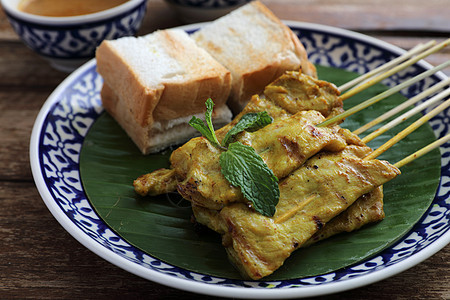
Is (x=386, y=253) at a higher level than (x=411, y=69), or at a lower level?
lower

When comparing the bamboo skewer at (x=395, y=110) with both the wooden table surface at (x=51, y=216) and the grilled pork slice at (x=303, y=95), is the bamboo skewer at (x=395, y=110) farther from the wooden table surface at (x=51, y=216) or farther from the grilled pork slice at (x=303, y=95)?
the wooden table surface at (x=51, y=216)

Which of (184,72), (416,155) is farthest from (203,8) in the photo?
(416,155)

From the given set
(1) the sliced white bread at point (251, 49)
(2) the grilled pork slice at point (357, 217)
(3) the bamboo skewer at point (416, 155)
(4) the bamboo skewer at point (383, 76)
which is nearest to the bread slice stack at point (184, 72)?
(1) the sliced white bread at point (251, 49)

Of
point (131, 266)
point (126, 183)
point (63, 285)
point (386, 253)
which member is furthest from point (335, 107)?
point (63, 285)

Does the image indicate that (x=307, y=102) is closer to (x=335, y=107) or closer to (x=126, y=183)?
(x=335, y=107)

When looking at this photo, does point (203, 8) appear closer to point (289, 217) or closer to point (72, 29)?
point (72, 29)

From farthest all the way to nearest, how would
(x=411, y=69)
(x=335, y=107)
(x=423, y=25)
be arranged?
(x=423, y=25), (x=411, y=69), (x=335, y=107)

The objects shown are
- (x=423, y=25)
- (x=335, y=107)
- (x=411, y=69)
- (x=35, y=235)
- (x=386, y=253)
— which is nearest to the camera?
(x=386, y=253)
